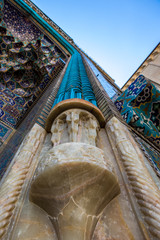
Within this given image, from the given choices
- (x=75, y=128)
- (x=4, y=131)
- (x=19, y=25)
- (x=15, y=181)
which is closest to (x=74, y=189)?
(x=15, y=181)

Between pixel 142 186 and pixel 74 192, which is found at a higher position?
pixel 142 186

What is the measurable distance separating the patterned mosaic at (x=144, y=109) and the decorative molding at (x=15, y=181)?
39.5 inches

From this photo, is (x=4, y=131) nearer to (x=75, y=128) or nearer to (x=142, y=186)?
(x=75, y=128)

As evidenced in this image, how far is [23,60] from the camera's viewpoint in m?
3.67

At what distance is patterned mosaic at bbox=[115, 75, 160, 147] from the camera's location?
4.67 ft

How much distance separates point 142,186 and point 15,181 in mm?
596

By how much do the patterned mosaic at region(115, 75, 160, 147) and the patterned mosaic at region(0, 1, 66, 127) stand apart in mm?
2328

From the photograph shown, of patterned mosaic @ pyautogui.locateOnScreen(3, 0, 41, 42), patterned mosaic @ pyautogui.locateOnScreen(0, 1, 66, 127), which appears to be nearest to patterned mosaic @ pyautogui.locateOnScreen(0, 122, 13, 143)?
patterned mosaic @ pyautogui.locateOnScreen(0, 1, 66, 127)

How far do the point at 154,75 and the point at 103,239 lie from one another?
3.81 meters

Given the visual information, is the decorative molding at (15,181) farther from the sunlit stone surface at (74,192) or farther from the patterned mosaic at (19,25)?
the patterned mosaic at (19,25)

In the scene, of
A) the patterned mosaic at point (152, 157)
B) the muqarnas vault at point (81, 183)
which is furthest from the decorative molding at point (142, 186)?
the patterned mosaic at point (152, 157)

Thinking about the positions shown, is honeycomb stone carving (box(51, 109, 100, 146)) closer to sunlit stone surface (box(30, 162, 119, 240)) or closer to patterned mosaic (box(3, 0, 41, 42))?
sunlit stone surface (box(30, 162, 119, 240))

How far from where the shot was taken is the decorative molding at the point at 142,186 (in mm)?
490

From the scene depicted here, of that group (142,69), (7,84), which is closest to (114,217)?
(7,84)
